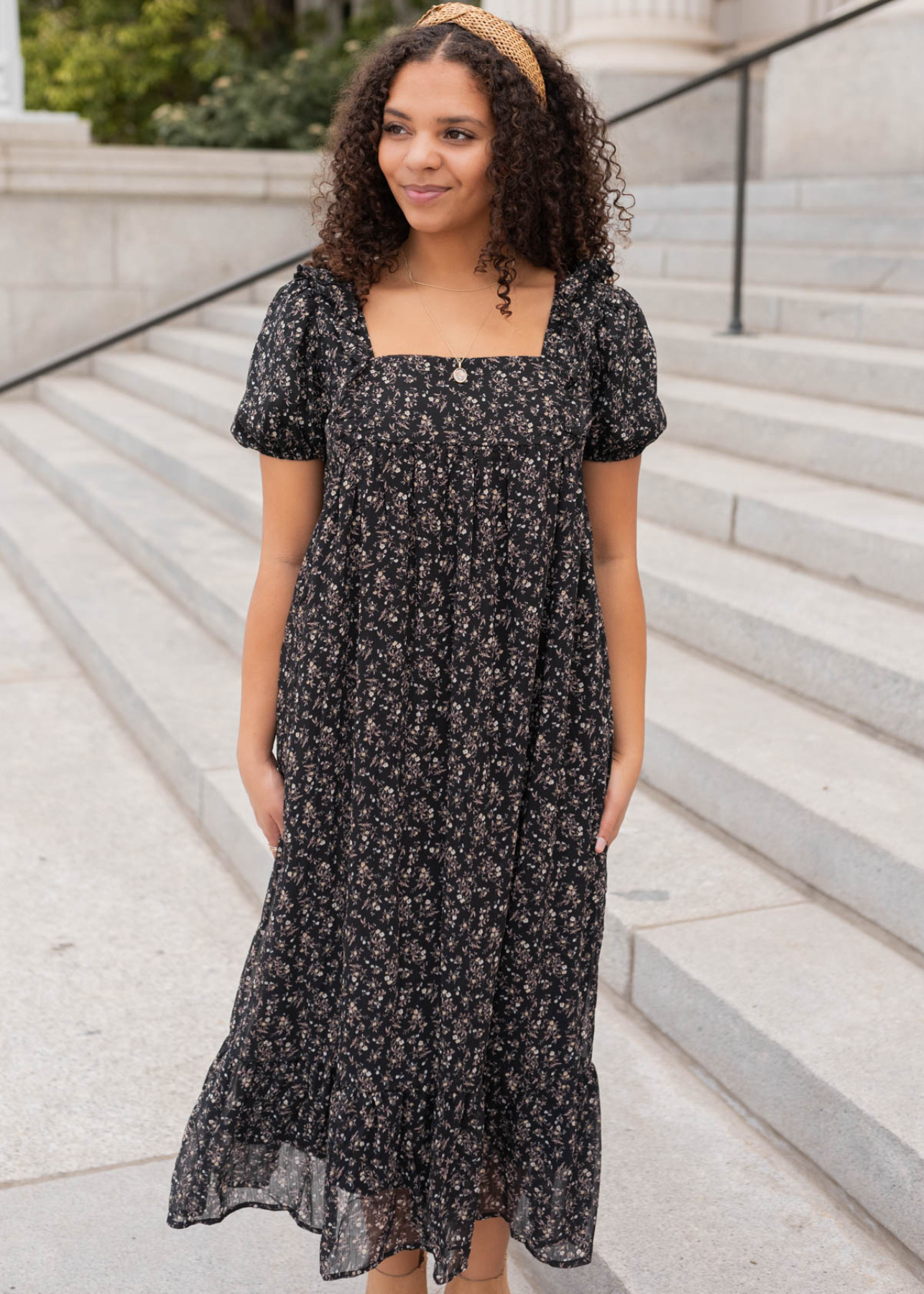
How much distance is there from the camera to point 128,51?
1859 cm

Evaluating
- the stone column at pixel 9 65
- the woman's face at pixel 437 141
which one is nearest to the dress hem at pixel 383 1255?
the woman's face at pixel 437 141

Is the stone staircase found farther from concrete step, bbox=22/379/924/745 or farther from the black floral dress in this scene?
the black floral dress

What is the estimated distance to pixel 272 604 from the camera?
202 centimetres

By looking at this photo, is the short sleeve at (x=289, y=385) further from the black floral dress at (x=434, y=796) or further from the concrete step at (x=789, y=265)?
the concrete step at (x=789, y=265)

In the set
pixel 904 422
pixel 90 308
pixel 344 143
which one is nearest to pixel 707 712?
pixel 904 422

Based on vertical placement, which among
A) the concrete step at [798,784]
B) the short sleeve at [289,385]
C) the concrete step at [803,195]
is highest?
the concrete step at [803,195]

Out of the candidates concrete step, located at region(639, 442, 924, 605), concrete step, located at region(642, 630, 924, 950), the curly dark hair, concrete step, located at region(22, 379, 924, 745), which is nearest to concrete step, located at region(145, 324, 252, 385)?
concrete step, located at region(22, 379, 924, 745)

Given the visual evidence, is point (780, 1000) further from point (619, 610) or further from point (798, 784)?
point (619, 610)

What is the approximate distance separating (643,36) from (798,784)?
314 inches

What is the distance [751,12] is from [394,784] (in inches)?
394

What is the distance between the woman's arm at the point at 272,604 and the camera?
1.99m

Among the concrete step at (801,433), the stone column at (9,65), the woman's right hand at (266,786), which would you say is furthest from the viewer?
the stone column at (9,65)

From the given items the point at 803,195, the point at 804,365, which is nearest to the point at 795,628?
the point at 804,365

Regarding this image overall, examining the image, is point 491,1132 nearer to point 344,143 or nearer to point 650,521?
point 344,143
